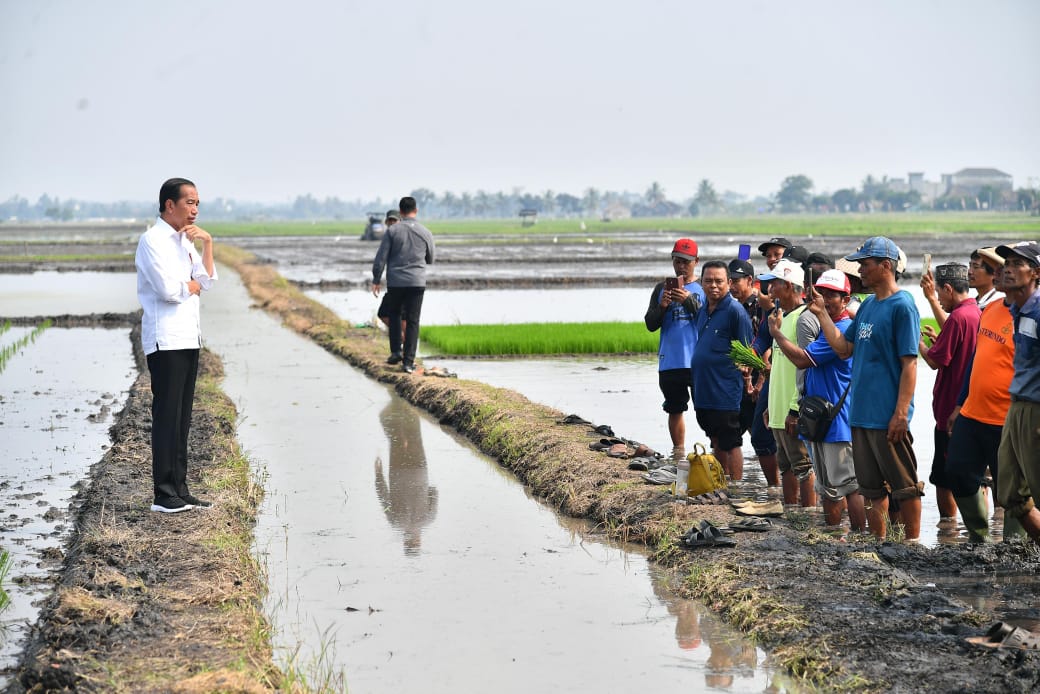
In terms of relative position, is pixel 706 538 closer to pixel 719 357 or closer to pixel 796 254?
pixel 719 357

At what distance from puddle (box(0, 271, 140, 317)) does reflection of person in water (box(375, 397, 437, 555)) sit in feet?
56.0

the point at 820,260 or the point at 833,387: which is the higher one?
the point at 820,260

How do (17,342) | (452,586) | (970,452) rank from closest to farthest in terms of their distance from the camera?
(452,586) < (970,452) < (17,342)

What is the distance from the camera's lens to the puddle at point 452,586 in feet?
16.6

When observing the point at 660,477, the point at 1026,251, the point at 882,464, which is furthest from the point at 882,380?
the point at 660,477

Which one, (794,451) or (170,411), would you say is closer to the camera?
(170,411)

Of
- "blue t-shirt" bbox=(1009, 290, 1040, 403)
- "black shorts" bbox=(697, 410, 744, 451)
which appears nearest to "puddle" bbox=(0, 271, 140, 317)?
"black shorts" bbox=(697, 410, 744, 451)

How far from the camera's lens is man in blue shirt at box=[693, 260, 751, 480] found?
8242 mm

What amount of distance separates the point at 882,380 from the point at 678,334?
2792mm

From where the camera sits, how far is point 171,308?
7.08 m

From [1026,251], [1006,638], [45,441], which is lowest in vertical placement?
[45,441]

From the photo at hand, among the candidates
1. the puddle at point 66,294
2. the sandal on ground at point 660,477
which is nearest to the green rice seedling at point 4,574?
the sandal on ground at point 660,477

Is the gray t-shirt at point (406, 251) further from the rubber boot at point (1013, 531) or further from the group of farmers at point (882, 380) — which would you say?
the rubber boot at point (1013, 531)

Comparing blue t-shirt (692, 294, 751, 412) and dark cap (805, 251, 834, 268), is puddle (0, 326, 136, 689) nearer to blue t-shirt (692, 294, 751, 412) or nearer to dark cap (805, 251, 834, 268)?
blue t-shirt (692, 294, 751, 412)
